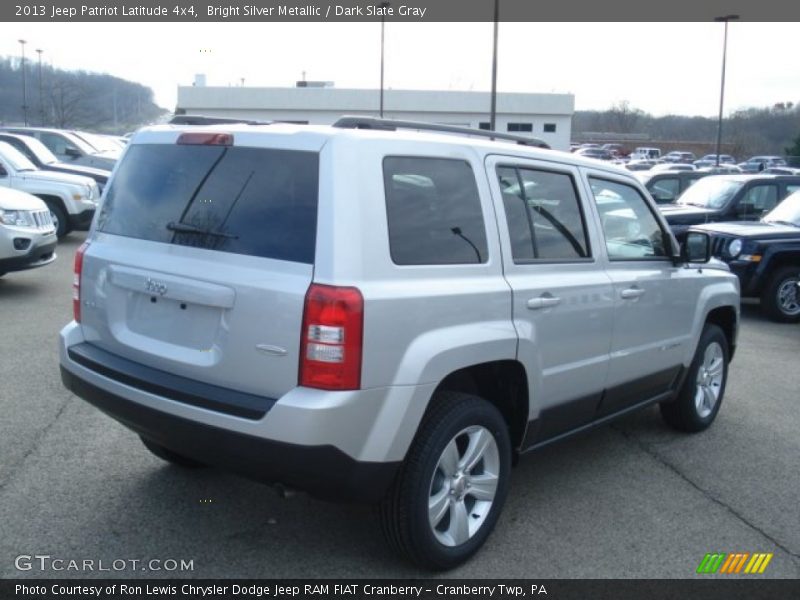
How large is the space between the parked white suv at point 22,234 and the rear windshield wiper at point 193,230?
22.6 ft

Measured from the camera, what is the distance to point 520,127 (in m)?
59.5

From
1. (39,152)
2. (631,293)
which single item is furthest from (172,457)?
(39,152)

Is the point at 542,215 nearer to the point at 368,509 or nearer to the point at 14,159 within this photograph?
the point at 368,509

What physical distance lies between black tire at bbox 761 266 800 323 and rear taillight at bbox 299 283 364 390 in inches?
355

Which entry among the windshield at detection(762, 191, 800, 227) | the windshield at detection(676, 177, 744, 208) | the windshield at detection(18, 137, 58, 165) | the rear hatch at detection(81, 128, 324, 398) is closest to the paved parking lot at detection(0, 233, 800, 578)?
the rear hatch at detection(81, 128, 324, 398)

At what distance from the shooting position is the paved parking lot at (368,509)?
12.3ft

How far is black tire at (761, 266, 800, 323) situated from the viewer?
34.7 feet

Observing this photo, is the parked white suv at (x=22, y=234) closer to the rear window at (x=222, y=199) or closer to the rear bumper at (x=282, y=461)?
the rear window at (x=222, y=199)

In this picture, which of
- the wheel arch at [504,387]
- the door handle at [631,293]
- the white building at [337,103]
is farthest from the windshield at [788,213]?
the white building at [337,103]

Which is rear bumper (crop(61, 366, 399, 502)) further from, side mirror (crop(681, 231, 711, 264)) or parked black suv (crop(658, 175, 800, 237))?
parked black suv (crop(658, 175, 800, 237))

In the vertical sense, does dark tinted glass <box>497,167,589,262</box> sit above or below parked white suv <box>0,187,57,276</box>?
above

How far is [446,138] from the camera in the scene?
12.5ft

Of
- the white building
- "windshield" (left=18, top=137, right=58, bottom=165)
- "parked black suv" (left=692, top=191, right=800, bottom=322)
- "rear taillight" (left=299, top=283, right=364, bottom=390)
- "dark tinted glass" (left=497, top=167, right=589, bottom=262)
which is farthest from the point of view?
the white building

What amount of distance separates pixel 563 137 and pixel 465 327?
60027mm
